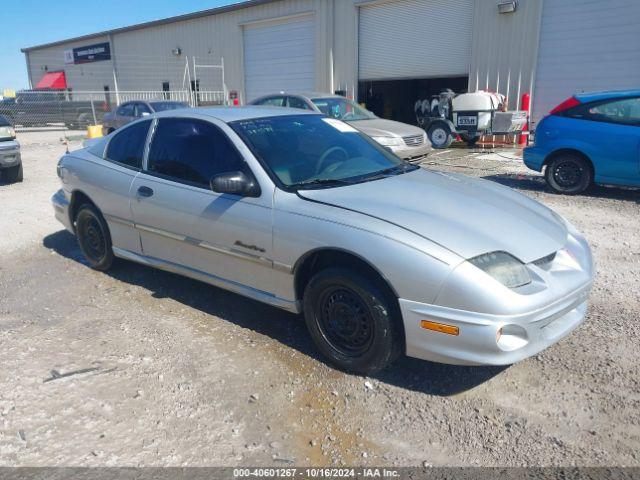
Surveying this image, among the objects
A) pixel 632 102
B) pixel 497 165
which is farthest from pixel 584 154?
pixel 497 165

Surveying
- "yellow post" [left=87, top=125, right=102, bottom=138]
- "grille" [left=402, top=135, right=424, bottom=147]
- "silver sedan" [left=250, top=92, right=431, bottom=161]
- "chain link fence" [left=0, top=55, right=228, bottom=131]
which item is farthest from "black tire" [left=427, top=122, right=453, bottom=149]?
"yellow post" [left=87, top=125, right=102, bottom=138]

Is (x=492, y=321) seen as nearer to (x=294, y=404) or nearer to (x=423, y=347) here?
(x=423, y=347)

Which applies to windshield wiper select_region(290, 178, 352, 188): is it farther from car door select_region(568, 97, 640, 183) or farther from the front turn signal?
car door select_region(568, 97, 640, 183)

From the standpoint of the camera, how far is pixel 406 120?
23.4 meters

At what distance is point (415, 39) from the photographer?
58.6ft

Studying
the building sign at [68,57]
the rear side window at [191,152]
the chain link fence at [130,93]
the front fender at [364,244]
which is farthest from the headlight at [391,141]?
the building sign at [68,57]

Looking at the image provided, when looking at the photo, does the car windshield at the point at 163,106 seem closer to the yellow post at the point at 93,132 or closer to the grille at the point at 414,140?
the yellow post at the point at 93,132

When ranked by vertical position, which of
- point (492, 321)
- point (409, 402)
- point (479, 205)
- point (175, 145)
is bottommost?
point (409, 402)

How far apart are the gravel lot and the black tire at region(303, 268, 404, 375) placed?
14 centimetres

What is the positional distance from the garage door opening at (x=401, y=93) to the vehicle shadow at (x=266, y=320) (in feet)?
56.2

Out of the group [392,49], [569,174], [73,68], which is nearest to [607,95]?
[569,174]

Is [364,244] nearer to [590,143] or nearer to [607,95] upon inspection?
[590,143]

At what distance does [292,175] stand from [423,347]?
1485 mm

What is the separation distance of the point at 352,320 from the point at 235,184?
1186 millimetres
